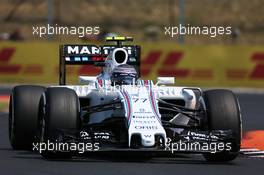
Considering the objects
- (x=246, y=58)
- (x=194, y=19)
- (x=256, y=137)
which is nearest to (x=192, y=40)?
(x=194, y=19)

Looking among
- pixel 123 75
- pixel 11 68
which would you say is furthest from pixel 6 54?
pixel 123 75

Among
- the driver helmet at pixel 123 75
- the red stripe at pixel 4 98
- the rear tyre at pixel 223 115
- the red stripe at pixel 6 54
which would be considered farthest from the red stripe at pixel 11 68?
the rear tyre at pixel 223 115

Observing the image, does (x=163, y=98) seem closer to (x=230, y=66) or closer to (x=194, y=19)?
(x=230, y=66)

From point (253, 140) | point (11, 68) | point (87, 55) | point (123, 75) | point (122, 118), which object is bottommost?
point (253, 140)

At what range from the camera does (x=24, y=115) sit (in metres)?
12.6

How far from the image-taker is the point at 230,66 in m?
28.9

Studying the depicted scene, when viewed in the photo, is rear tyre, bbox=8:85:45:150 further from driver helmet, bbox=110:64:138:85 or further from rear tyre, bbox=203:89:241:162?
rear tyre, bbox=203:89:241:162

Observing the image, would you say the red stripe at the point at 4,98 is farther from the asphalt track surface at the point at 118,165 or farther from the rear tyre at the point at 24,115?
the rear tyre at the point at 24,115

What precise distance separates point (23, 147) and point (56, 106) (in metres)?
1.78

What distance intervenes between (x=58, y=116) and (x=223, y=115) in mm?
2081

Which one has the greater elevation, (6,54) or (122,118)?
(6,54)

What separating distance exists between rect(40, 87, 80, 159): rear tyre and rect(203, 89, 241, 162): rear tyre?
66.7 inches

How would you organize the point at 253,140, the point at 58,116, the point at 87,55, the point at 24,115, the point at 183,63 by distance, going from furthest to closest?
the point at 183,63 → the point at 253,140 → the point at 87,55 → the point at 24,115 → the point at 58,116

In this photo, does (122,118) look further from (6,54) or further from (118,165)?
(6,54)
